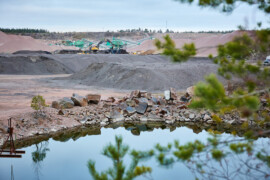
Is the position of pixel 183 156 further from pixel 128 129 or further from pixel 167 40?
pixel 128 129

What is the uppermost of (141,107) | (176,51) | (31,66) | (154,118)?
Result: (176,51)

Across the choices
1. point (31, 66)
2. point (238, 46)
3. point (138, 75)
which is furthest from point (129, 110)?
point (31, 66)

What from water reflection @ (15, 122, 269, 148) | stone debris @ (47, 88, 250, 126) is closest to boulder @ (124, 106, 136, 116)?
stone debris @ (47, 88, 250, 126)

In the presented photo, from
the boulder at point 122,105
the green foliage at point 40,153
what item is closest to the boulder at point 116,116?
the boulder at point 122,105

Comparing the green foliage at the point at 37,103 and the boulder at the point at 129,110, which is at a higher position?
the green foliage at the point at 37,103

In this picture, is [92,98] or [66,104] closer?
[66,104]

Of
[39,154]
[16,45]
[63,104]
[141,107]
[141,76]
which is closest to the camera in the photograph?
[39,154]

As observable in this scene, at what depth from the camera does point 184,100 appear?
666 inches

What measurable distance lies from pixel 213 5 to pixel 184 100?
41.2 ft

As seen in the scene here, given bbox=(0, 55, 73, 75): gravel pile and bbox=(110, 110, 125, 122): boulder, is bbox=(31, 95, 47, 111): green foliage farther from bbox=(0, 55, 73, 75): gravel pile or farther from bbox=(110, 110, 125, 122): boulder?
bbox=(0, 55, 73, 75): gravel pile

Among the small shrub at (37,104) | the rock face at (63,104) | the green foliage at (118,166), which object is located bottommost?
the rock face at (63,104)

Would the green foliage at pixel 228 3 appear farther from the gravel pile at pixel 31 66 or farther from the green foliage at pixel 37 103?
the gravel pile at pixel 31 66

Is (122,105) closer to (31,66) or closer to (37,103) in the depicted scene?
(37,103)

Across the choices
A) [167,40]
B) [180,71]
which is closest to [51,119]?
[167,40]
